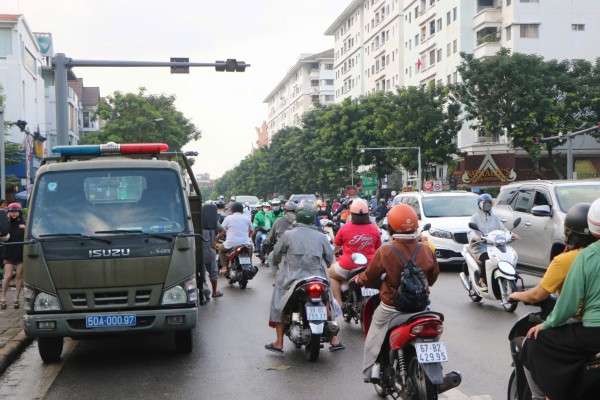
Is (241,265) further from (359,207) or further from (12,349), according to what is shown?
(12,349)

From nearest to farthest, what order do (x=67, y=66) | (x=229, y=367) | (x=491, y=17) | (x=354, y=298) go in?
(x=229, y=367) → (x=354, y=298) → (x=67, y=66) → (x=491, y=17)

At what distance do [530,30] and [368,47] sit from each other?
120ft

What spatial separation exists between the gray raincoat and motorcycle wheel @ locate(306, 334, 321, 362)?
1.57 feet

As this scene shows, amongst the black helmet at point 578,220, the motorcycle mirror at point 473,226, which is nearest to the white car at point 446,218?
the motorcycle mirror at point 473,226

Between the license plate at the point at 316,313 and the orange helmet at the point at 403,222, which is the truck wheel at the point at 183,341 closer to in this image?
the license plate at the point at 316,313

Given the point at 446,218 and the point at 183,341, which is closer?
the point at 183,341

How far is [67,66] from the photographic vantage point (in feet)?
60.8

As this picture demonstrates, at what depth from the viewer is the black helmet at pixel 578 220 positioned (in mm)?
4422

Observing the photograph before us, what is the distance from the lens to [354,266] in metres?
9.43

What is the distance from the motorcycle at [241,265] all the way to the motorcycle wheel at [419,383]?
977 cm

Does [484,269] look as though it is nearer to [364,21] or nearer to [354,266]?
[354,266]

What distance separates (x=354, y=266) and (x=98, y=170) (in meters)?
3.25

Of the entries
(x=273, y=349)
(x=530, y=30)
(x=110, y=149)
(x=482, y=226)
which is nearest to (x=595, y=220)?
(x=273, y=349)

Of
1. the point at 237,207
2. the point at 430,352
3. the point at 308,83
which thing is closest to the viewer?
the point at 430,352
